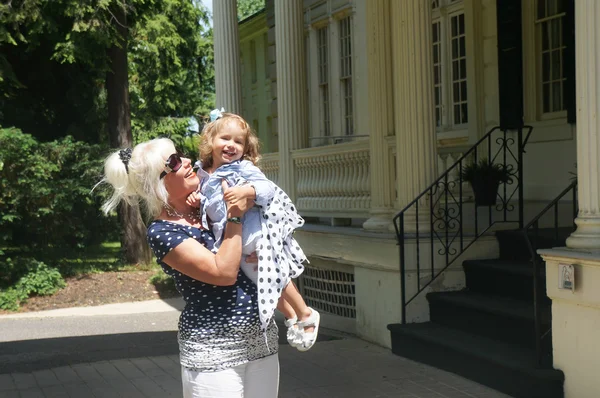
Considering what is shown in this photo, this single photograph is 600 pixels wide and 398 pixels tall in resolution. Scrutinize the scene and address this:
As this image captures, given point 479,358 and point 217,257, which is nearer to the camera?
point 217,257

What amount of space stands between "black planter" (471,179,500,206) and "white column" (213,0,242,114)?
15.8 feet

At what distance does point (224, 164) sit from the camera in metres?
3.82

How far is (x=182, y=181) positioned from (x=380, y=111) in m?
6.57

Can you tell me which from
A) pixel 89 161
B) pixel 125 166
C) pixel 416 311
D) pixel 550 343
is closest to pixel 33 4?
pixel 89 161

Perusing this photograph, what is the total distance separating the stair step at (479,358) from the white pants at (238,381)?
10.9 ft

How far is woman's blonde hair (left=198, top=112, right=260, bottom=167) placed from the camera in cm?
387

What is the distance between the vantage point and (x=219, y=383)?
11.9 feet

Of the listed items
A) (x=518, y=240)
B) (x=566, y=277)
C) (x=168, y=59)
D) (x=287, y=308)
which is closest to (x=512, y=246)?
(x=518, y=240)

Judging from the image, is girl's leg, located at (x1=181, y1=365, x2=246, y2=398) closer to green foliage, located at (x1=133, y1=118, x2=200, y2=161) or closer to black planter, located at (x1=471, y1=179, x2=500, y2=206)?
black planter, located at (x1=471, y1=179, x2=500, y2=206)

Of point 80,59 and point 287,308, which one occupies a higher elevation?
point 80,59

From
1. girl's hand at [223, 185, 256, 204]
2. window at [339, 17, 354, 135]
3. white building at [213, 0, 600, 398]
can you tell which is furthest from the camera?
window at [339, 17, 354, 135]

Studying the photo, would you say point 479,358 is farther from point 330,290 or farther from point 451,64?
point 451,64

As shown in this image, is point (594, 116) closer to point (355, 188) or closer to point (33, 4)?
point (355, 188)

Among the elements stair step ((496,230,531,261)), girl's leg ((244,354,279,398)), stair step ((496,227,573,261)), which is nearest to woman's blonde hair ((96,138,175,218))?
girl's leg ((244,354,279,398))
